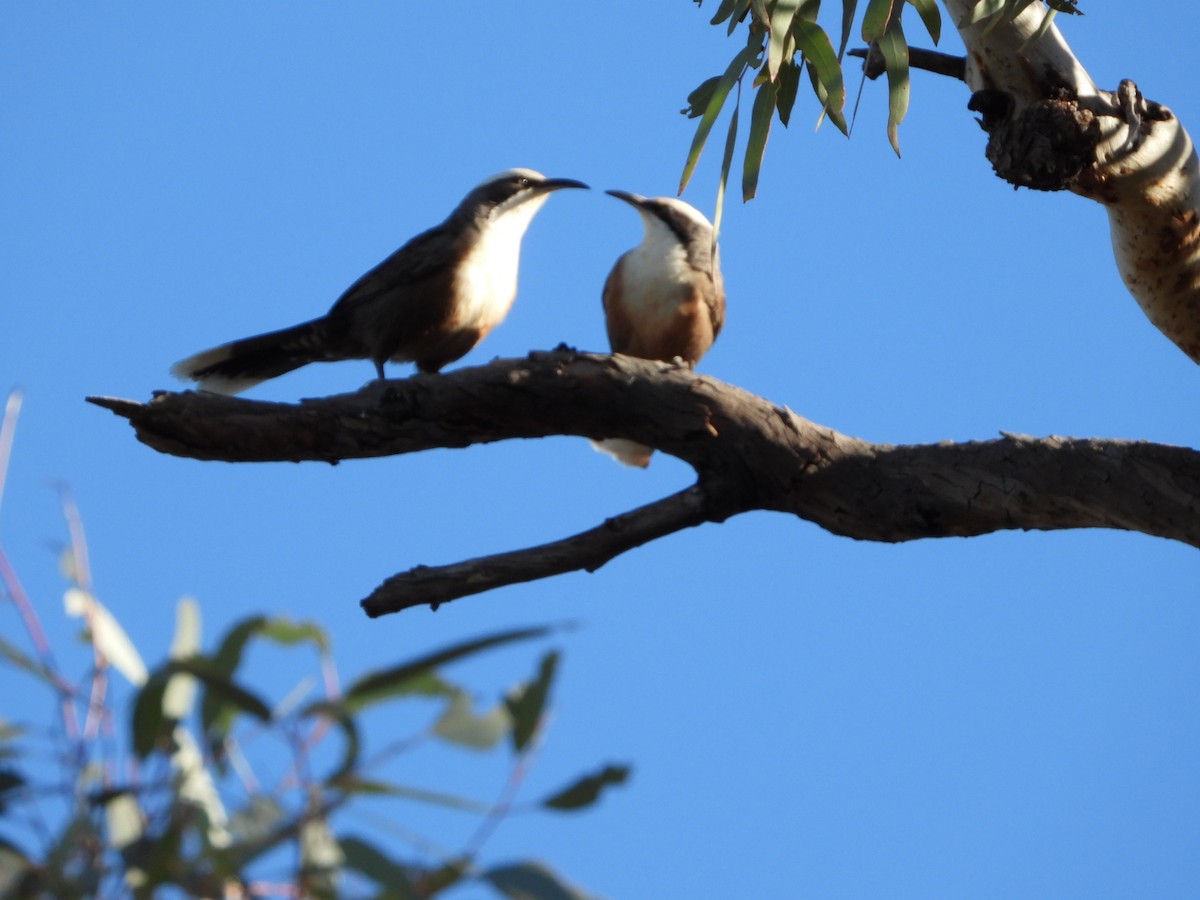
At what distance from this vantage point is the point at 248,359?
502 cm

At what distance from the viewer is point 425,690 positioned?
161 cm

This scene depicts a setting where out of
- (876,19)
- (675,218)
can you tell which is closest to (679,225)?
(675,218)

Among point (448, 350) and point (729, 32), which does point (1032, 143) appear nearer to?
point (729, 32)

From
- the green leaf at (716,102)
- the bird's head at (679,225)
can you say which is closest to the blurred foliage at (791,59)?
the green leaf at (716,102)

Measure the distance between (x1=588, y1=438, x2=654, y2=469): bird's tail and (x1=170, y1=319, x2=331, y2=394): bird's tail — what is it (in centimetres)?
121

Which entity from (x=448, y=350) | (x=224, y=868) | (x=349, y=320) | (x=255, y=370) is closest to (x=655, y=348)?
(x=448, y=350)

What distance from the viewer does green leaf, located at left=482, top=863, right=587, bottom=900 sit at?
1.42 metres

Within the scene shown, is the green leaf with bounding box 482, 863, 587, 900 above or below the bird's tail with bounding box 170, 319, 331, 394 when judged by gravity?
below

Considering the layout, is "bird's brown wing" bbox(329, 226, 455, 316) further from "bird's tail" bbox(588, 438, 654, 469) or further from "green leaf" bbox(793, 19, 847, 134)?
"green leaf" bbox(793, 19, 847, 134)

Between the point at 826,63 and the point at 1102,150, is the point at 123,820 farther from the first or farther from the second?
the point at 826,63

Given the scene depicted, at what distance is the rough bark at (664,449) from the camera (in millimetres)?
3291

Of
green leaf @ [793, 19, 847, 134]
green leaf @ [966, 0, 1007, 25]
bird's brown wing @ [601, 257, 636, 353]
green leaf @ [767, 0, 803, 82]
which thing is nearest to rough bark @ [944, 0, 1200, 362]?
green leaf @ [966, 0, 1007, 25]

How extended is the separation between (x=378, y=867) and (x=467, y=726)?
24 cm

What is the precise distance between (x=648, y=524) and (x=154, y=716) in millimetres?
2186
